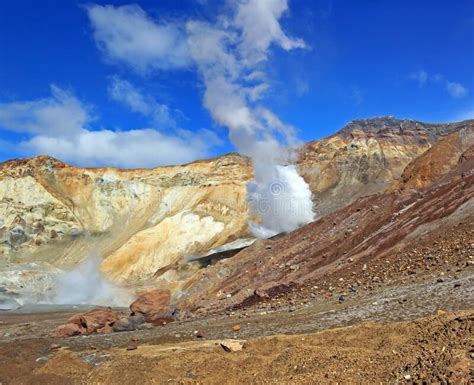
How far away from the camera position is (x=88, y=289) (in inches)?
2484

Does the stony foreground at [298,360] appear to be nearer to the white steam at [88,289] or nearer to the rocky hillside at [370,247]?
the rocky hillside at [370,247]

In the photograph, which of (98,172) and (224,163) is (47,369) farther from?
(98,172)

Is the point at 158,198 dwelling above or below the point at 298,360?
above

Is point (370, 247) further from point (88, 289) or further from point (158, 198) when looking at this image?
point (158, 198)

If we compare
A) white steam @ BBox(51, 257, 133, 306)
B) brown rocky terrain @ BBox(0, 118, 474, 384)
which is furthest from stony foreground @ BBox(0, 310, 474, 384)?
white steam @ BBox(51, 257, 133, 306)

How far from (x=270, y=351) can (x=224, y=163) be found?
262 feet

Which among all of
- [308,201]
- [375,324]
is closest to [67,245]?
[308,201]

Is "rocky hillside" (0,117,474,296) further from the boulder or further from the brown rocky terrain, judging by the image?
the boulder

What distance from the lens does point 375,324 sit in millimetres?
13141

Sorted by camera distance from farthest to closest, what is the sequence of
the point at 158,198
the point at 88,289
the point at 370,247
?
the point at 158,198, the point at 88,289, the point at 370,247

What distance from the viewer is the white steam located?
5578 cm

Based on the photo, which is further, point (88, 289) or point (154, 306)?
point (88, 289)

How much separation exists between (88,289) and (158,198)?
28.5 meters

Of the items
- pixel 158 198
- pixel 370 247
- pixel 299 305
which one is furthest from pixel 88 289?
pixel 299 305
